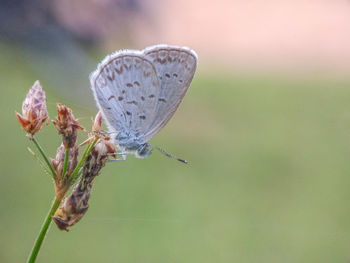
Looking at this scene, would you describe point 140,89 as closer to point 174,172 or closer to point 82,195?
point 82,195

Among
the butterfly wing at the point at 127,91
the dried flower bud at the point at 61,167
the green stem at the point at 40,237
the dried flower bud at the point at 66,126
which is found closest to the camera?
the green stem at the point at 40,237

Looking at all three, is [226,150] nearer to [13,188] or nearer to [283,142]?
[283,142]

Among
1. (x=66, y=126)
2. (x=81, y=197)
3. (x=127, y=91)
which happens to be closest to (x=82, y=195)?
(x=81, y=197)

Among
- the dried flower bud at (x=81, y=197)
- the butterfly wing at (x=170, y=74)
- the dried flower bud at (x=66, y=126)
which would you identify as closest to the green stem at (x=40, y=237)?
the dried flower bud at (x=81, y=197)

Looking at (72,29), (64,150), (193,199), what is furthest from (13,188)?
(64,150)

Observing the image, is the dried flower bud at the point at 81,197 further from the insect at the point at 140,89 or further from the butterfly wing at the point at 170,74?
the butterfly wing at the point at 170,74

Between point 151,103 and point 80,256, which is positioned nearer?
point 151,103
